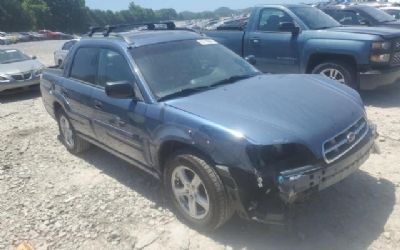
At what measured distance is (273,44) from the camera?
8250 millimetres

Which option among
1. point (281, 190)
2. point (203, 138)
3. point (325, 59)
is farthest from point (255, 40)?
point (281, 190)

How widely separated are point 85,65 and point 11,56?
322 inches

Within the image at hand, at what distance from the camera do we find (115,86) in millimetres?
3988

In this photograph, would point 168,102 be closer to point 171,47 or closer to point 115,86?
point 115,86

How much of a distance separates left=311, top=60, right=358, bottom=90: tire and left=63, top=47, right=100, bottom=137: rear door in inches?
170

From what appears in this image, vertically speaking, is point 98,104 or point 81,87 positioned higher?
point 81,87

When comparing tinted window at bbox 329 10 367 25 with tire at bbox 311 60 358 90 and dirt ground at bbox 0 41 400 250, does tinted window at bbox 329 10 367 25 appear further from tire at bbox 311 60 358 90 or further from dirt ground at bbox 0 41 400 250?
dirt ground at bbox 0 41 400 250

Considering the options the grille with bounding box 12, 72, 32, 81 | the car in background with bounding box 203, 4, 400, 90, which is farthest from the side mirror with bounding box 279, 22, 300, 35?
the grille with bounding box 12, 72, 32, 81

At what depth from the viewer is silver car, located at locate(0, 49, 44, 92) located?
10.8 meters

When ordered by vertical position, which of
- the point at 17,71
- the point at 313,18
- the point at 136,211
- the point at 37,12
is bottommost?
the point at 37,12

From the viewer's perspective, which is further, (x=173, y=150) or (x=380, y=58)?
(x=380, y=58)

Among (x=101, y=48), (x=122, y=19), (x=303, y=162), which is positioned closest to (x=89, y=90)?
(x=101, y=48)

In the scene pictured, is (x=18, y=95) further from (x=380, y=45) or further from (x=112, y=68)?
(x=380, y=45)

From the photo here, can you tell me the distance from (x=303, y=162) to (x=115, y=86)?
1.89 metres
